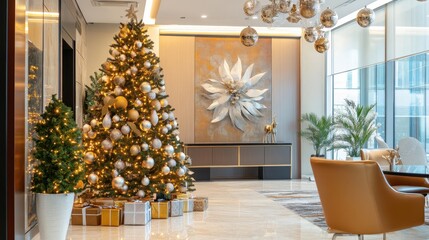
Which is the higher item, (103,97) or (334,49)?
(334,49)

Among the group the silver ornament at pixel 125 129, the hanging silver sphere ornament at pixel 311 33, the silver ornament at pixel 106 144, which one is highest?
the hanging silver sphere ornament at pixel 311 33

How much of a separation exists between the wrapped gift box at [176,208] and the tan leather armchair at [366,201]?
10.4 feet

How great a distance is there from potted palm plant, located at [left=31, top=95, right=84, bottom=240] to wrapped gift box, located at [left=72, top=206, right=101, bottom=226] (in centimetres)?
120

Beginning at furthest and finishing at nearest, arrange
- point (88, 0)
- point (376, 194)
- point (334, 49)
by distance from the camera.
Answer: point (334, 49) < point (88, 0) < point (376, 194)

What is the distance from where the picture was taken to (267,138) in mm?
12766

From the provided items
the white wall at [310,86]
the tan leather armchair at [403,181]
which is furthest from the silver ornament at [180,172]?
the white wall at [310,86]

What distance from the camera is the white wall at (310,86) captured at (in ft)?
42.5

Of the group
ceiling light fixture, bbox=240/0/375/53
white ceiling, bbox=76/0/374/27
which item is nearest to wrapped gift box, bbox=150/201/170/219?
ceiling light fixture, bbox=240/0/375/53

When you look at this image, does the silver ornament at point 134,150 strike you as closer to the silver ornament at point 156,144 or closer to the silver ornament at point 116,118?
the silver ornament at point 156,144

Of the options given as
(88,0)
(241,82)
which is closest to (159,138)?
(88,0)

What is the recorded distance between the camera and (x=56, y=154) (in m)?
5.35

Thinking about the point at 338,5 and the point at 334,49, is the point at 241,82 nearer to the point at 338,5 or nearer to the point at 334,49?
the point at 334,49

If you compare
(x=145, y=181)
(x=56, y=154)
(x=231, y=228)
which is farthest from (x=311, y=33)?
(x=56, y=154)

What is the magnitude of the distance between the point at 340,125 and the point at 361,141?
1103mm
